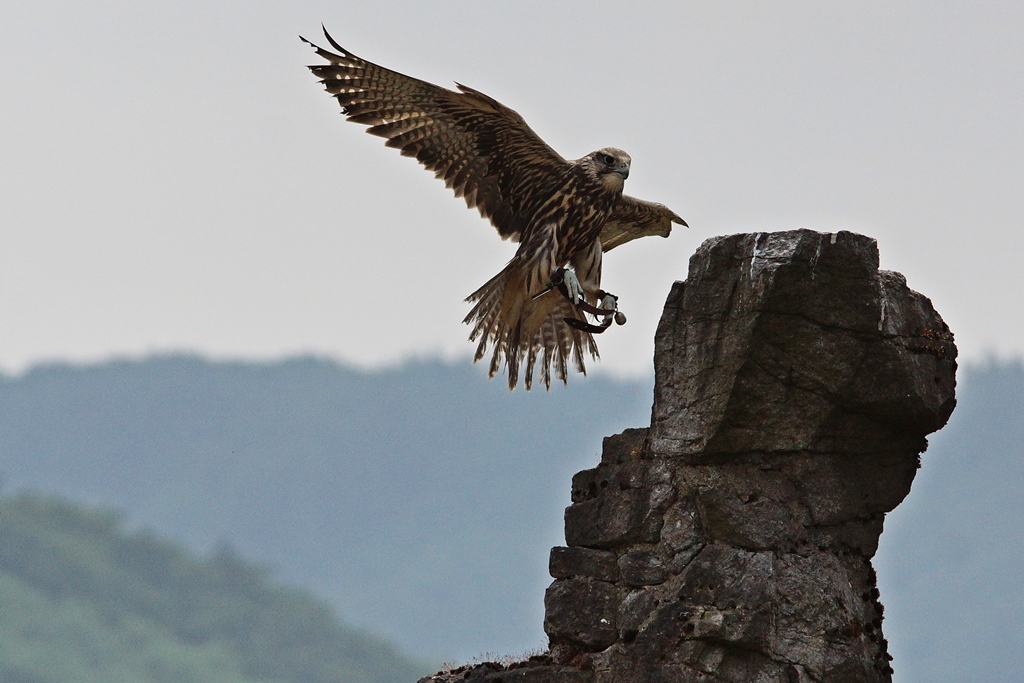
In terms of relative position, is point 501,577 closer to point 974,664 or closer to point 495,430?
point 495,430

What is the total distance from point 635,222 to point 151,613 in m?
67.1

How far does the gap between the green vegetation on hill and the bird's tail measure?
5710cm

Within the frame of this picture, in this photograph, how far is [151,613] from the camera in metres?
73.6

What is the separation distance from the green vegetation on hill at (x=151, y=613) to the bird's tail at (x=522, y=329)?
187 ft

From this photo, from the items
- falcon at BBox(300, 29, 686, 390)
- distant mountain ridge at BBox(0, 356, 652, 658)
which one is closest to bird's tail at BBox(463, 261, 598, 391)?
falcon at BBox(300, 29, 686, 390)

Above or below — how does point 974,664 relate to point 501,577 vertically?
below

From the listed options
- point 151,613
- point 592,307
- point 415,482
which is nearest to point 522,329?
point 592,307

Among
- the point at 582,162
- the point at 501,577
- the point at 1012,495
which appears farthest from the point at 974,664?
the point at 582,162

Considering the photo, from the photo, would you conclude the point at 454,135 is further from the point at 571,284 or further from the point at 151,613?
the point at 151,613

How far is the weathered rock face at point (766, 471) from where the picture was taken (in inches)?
298

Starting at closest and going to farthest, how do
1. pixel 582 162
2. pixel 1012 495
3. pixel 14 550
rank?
pixel 582 162 < pixel 14 550 < pixel 1012 495

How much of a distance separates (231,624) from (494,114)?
69.4 m

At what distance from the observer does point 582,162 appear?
33.0ft

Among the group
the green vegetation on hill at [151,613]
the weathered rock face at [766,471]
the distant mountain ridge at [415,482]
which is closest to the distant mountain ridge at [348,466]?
the distant mountain ridge at [415,482]
